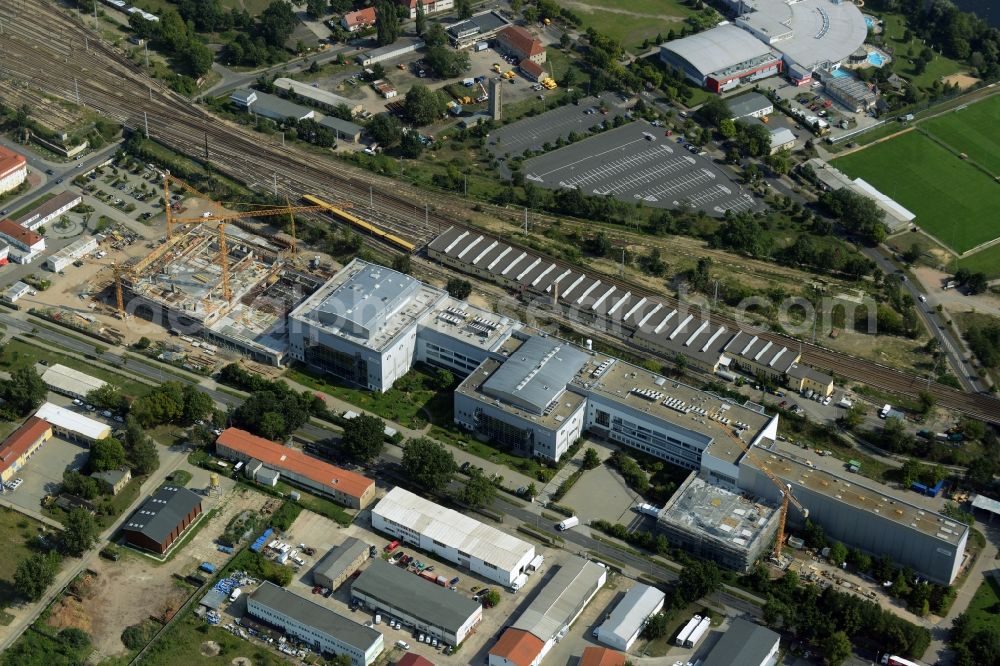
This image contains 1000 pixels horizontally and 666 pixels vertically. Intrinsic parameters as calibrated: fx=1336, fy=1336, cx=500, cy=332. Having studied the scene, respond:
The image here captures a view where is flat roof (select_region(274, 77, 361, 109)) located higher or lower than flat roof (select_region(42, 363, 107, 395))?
higher

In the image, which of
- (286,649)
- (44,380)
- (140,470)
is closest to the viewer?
(286,649)

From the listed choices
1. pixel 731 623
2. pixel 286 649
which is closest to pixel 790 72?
pixel 731 623

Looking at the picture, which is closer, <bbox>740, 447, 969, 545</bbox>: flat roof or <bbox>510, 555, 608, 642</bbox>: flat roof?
<bbox>510, 555, 608, 642</bbox>: flat roof

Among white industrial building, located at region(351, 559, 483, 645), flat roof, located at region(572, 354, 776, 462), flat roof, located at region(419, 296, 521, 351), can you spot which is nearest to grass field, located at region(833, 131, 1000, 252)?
flat roof, located at region(572, 354, 776, 462)

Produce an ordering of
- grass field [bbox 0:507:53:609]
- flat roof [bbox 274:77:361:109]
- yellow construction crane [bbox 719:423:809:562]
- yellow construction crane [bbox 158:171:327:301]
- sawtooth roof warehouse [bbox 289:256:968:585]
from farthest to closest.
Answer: flat roof [bbox 274:77:361:109]
yellow construction crane [bbox 158:171:327:301]
yellow construction crane [bbox 719:423:809:562]
sawtooth roof warehouse [bbox 289:256:968:585]
grass field [bbox 0:507:53:609]

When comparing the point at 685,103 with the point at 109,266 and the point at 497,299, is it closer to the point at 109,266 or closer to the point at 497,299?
the point at 497,299

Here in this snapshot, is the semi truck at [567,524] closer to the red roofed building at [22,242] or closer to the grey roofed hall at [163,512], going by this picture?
the grey roofed hall at [163,512]

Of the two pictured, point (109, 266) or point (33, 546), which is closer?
point (33, 546)

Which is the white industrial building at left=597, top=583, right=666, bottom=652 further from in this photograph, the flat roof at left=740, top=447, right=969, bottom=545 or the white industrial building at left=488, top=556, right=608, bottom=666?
the flat roof at left=740, top=447, right=969, bottom=545
